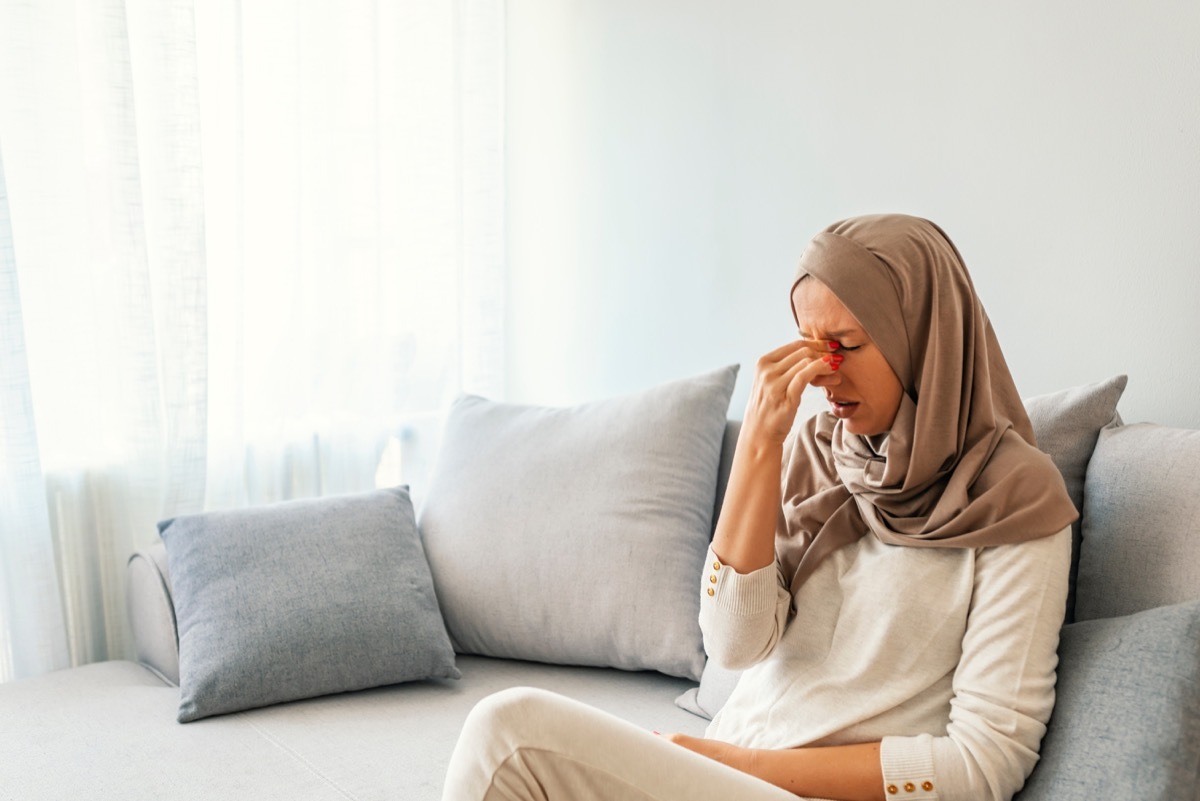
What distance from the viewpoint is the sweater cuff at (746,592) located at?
1.42m

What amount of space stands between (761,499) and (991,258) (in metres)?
0.78

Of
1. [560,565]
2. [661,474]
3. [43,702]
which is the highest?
[661,474]

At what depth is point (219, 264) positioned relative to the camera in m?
2.46

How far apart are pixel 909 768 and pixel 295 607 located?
1176 mm

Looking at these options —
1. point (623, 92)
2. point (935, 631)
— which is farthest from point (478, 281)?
point (935, 631)

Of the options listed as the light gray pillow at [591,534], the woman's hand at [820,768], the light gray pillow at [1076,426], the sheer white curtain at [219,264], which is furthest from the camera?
the sheer white curtain at [219,264]

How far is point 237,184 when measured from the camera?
8.00ft

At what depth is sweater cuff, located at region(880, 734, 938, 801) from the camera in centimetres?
126

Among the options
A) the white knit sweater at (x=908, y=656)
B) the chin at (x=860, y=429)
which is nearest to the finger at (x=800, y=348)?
the chin at (x=860, y=429)

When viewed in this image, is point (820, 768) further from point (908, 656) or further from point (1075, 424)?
point (1075, 424)

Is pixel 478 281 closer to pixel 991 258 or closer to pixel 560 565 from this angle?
pixel 560 565

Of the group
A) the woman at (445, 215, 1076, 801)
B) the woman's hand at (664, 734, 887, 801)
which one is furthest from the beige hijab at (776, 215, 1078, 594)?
the woman's hand at (664, 734, 887, 801)

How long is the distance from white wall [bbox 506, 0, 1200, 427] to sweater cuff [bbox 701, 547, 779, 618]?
2.46ft

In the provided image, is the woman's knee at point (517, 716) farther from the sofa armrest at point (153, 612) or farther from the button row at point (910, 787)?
the sofa armrest at point (153, 612)
